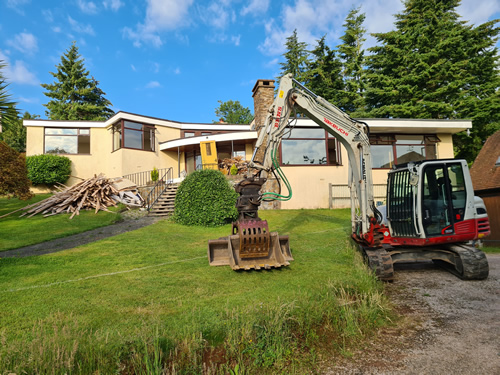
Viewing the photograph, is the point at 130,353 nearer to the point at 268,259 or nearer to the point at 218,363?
the point at 218,363

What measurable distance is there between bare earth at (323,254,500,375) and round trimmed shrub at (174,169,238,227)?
7.32 m

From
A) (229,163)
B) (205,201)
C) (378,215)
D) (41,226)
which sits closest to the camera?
(378,215)

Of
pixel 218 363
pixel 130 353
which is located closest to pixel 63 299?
pixel 130 353

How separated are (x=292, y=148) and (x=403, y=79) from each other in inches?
575

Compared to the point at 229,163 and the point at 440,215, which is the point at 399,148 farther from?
the point at 440,215

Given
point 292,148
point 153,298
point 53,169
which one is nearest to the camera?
point 153,298

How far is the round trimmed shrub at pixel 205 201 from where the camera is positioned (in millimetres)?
11805

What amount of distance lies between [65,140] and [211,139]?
11.1 metres

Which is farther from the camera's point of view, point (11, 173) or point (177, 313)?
point (11, 173)

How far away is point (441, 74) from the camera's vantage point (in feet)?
77.3

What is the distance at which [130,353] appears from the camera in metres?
2.87

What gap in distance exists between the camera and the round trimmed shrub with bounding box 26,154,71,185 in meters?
19.1

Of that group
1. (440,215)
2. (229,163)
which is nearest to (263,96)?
(229,163)

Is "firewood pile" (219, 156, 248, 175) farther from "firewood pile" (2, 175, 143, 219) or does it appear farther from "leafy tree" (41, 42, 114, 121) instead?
"leafy tree" (41, 42, 114, 121)
